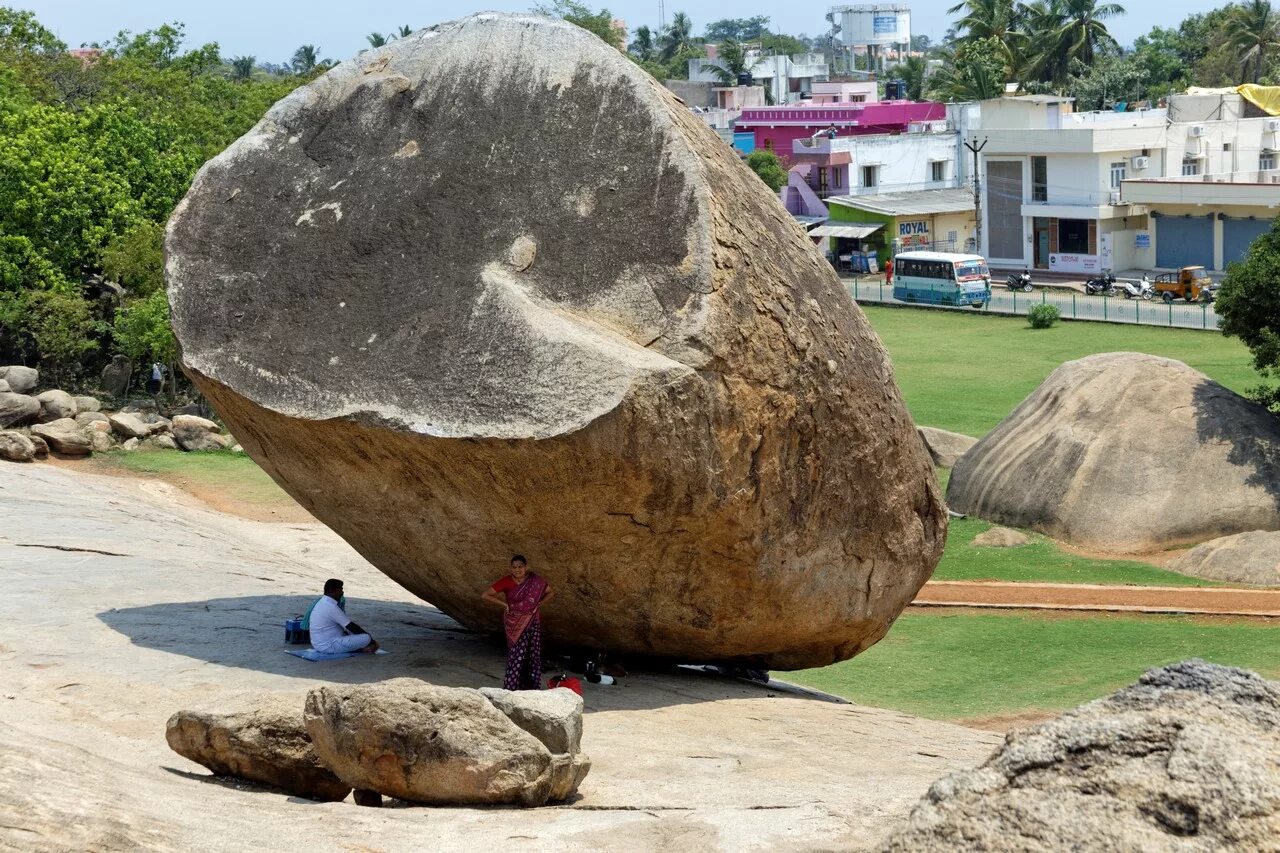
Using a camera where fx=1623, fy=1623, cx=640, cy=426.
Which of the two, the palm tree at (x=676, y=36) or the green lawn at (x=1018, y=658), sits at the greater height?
the palm tree at (x=676, y=36)

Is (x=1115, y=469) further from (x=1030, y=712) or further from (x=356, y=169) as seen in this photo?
(x=356, y=169)

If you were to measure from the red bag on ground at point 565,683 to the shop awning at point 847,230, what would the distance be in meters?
51.7

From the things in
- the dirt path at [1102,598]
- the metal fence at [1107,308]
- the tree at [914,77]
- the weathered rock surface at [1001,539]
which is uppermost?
the tree at [914,77]

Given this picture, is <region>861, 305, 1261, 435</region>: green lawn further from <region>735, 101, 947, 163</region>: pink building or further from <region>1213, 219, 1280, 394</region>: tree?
<region>735, 101, 947, 163</region>: pink building

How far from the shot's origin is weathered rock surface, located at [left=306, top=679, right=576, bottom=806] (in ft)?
27.7

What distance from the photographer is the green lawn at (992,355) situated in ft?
114

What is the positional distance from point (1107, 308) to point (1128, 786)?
41.7 m

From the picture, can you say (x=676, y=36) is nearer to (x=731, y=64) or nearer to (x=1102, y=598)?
(x=731, y=64)

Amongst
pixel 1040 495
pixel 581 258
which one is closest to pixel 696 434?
pixel 581 258

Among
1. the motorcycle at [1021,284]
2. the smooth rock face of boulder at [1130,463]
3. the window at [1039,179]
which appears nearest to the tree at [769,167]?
the window at [1039,179]

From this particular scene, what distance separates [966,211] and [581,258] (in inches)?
2187

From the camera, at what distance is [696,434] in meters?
10.6

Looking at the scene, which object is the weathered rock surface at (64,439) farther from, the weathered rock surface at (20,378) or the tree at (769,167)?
the tree at (769,167)

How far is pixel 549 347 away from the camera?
10.4 meters
